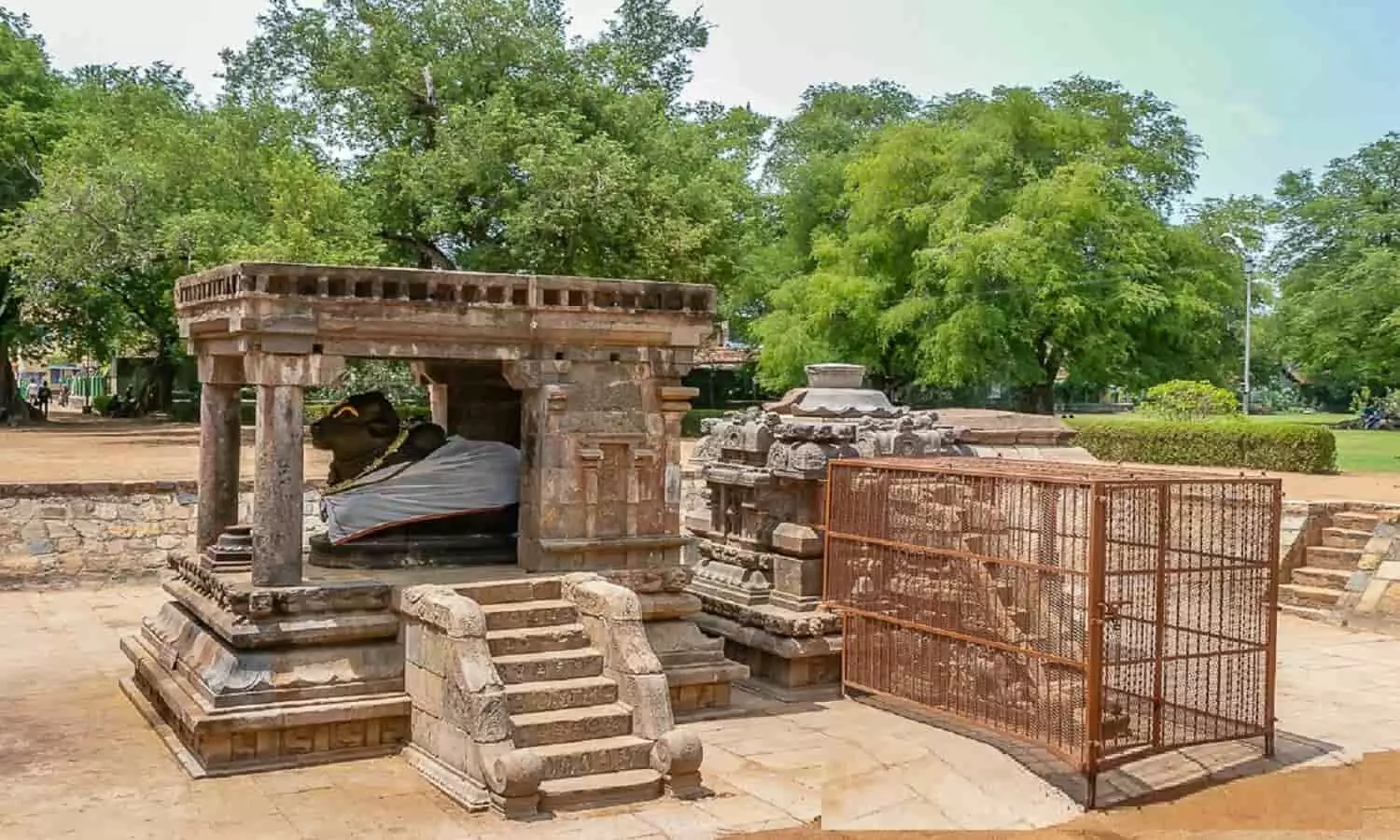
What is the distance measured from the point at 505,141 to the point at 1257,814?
20.3 metres

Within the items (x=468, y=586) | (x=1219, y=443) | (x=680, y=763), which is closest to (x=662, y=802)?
(x=680, y=763)

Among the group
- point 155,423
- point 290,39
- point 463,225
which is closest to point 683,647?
point 463,225

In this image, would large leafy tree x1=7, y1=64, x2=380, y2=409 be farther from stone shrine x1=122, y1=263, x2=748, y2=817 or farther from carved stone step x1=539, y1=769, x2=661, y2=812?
carved stone step x1=539, y1=769, x2=661, y2=812

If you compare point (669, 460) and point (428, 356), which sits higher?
point (428, 356)

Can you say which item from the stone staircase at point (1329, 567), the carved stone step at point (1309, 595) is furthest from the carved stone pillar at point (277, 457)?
the carved stone step at point (1309, 595)

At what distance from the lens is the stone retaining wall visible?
14.7 m

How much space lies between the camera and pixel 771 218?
41156mm

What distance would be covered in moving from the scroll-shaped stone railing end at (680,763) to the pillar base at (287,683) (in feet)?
6.02

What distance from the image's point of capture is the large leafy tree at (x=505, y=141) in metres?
24.9

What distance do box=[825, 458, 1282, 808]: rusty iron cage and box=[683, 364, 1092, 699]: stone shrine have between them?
0.47 metres

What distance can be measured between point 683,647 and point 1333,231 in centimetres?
4205

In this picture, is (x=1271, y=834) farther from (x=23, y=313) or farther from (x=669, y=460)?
(x=23, y=313)

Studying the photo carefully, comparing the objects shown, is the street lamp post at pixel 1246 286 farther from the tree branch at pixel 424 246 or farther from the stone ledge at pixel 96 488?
the stone ledge at pixel 96 488

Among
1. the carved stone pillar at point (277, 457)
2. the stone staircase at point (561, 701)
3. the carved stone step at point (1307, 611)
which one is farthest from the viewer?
the carved stone step at point (1307, 611)
